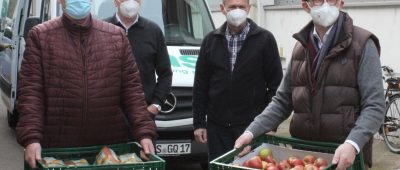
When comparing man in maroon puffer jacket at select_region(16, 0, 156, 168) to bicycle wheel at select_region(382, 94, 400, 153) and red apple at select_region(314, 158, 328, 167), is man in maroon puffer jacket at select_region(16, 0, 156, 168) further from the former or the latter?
bicycle wheel at select_region(382, 94, 400, 153)

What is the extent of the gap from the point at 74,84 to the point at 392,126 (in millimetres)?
5678

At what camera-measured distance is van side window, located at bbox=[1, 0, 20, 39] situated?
10.8 metres

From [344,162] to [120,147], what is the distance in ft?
4.12

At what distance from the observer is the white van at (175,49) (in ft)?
22.1

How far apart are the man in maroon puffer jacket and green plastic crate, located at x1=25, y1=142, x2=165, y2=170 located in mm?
85

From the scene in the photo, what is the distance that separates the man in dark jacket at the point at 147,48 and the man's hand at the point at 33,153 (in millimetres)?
1532

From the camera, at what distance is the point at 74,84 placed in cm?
383

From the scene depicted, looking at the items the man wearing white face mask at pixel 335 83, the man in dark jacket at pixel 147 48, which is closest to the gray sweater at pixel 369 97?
the man wearing white face mask at pixel 335 83

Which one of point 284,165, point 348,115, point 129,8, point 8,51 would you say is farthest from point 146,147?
point 8,51

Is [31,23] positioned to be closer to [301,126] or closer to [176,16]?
[176,16]

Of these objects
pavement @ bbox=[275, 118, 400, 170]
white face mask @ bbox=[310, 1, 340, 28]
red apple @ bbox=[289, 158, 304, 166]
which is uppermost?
white face mask @ bbox=[310, 1, 340, 28]

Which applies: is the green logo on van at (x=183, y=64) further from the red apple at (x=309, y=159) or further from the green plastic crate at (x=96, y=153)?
the red apple at (x=309, y=159)

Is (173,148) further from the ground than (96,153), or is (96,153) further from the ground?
(96,153)

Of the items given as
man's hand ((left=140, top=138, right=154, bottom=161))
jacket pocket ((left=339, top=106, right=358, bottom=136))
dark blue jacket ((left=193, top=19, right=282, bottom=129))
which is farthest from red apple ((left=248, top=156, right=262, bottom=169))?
dark blue jacket ((left=193, top=19, right=282, bottom=129))
